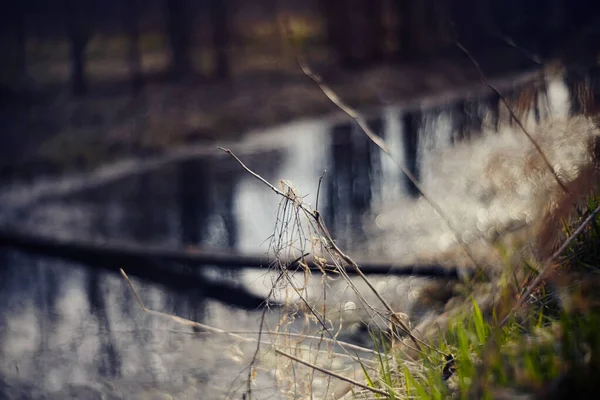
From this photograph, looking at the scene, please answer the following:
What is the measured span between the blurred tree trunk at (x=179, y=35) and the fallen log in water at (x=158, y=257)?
12.2 meters

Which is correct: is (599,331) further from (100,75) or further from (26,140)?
(100,75)

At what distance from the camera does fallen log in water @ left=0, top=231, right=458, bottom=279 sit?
4.50 metres

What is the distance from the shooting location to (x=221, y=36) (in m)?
18.5

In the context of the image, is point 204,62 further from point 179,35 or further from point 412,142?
point 412,142

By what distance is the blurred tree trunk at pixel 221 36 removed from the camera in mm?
18188

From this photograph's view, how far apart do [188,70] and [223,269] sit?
1382cm

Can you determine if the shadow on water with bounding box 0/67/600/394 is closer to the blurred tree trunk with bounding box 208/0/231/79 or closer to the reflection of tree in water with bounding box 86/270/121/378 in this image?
the reflection of tree in water with bounding box 86/270/121/378

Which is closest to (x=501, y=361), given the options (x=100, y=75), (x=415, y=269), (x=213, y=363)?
(x=213, y=363)

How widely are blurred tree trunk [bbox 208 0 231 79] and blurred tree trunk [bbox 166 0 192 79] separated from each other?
0.80 meters

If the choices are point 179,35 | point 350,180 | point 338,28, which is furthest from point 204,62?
point 350,180

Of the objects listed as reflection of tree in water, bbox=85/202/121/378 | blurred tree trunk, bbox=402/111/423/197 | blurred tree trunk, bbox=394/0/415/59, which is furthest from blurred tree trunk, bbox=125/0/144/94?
reflection of tree in water, bbox=85/202/121/378

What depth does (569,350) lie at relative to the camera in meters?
1.88

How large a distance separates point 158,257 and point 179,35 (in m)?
13.5

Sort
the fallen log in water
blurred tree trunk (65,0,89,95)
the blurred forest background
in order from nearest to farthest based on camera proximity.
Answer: the fallen log in water, the blurred forest background, blurred tree trunk (65,0,89,95)
